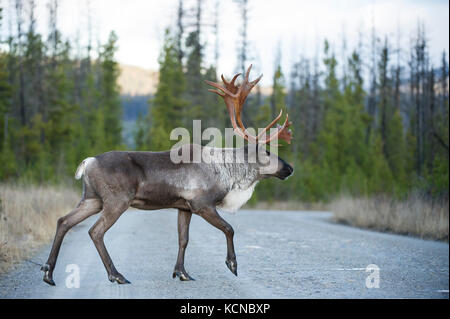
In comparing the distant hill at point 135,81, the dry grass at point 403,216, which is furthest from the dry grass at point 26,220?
the distant hill at point 135,81

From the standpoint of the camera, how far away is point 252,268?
24.4 feet

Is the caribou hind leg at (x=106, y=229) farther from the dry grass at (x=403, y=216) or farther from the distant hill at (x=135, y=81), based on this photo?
the distant hill at (x=135, y=81)

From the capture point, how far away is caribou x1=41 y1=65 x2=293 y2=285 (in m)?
6.32

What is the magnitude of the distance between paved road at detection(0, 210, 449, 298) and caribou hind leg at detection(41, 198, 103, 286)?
20cm

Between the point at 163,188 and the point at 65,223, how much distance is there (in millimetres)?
1242

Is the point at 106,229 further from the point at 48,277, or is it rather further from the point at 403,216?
the point at 403,216

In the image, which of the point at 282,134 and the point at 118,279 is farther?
the point at 282,134

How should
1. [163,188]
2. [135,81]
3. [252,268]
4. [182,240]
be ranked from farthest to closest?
[135,81] → [252,268] → [182,240] → [163,188]

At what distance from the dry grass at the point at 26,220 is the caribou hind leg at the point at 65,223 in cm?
116

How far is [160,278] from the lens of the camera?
21.5ft

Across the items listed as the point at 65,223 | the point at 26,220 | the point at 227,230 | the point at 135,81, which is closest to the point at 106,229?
the point at 65,223

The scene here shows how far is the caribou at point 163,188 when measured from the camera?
6316 millimetres

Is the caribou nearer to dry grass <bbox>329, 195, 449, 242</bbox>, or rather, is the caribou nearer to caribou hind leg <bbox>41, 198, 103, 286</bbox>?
caribou hind leg <bbox>41, 198, 103, 286</bbox>
